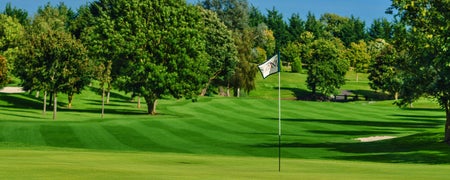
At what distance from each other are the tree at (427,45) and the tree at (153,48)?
36.3 metres

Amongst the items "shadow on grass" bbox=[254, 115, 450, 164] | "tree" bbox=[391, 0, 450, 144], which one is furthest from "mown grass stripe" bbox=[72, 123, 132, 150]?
"tree" bbox=[391, 0, 450, 144]

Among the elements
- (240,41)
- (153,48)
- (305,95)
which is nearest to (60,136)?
(153,48)

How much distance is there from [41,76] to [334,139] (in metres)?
28.7

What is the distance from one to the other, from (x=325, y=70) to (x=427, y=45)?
377 ft

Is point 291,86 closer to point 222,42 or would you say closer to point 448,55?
point 222,42

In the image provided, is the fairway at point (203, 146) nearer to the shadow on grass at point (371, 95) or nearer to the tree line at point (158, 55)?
the tree line at point (158, 55)

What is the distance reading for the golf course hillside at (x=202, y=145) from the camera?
2159cm

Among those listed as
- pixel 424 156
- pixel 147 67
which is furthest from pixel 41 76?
pixel 424 156

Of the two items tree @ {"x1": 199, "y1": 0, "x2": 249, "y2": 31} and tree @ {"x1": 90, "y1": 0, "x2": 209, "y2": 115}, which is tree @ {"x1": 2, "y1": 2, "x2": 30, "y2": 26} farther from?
tree @ {"x1": 90, "y1": 0, "x2": 209, "y2": 115}

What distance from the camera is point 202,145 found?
151 ft

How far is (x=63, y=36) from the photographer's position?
6338 centimetres

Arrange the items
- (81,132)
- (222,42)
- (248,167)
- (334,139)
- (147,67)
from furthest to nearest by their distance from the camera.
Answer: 1. (222,42)
2. (147,67)
3. (334,139)
4. (81,132)
5. (248,167)

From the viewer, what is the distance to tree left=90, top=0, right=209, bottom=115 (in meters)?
74.3

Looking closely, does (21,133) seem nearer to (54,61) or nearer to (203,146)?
(203,146)
